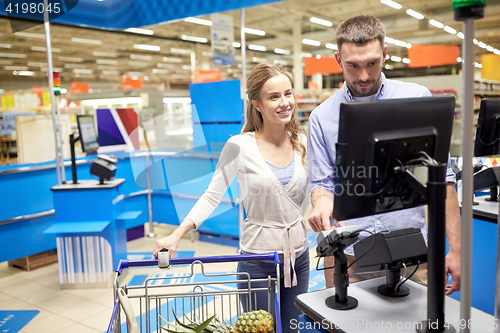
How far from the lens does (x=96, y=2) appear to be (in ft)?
16.8

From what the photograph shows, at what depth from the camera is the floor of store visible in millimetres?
3328

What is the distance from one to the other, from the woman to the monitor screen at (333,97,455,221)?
0.78 m

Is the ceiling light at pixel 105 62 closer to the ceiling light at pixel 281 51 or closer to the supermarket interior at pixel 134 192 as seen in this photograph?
the ceiling light at pixel 281 51

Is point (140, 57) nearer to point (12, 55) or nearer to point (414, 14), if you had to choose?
point (12, 55)

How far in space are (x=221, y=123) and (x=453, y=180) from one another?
12.4 ft

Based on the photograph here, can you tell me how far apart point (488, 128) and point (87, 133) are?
3.76 meters

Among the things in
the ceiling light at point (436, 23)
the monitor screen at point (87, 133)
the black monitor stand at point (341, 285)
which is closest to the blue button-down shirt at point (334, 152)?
the black monitor stand at point (341, 285)

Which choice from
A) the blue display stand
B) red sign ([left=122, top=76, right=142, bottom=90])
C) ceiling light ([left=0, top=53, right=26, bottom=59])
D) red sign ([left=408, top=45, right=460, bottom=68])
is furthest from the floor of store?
ceiling light ([left=0, top=53, right=26, bottom=59])

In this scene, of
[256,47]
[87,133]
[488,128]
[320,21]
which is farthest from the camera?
[256,47]

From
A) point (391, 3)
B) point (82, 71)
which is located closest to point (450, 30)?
point (391, 3)

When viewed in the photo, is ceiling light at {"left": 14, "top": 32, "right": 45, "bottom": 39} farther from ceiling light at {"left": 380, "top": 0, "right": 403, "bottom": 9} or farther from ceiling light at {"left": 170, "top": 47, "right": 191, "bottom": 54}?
ceiling light at {"left": 380, "top": 0, "right": 403, "bottom": 9}

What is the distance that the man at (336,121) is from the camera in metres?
1.34

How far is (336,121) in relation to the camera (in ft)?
5.26

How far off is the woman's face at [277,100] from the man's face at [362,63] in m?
0.36
